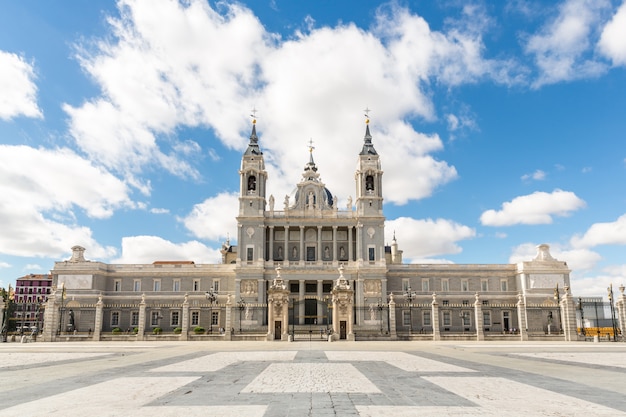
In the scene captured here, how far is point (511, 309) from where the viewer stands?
71062 millimetres

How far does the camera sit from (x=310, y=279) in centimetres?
7125

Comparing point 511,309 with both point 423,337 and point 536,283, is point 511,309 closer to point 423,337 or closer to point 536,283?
point 536,283

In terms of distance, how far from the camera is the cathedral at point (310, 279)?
227ft

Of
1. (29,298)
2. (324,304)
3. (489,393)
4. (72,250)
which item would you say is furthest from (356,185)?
(29,298)

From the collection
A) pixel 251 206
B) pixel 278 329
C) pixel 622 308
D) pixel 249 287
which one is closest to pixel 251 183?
pixel 251 206

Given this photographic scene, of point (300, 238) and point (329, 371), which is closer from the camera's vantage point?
point (329, 371)

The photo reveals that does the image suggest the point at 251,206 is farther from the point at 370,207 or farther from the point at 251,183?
the point at 370,207

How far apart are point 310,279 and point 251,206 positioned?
44.3 feet

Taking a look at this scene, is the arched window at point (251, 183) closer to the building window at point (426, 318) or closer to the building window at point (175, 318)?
the building window at point (175, 318)

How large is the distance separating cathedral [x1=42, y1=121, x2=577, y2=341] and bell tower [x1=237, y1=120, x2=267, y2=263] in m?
0.14

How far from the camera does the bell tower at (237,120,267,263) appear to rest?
72.8m

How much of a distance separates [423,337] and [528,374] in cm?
2945

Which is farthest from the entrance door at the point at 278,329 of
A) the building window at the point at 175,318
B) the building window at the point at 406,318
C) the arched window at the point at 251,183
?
the arched window at the point at 251,183

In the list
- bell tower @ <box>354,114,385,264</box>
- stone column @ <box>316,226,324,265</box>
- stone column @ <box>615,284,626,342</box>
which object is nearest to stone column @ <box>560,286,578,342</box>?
stone column @ <box>615,284,626,342</box>
